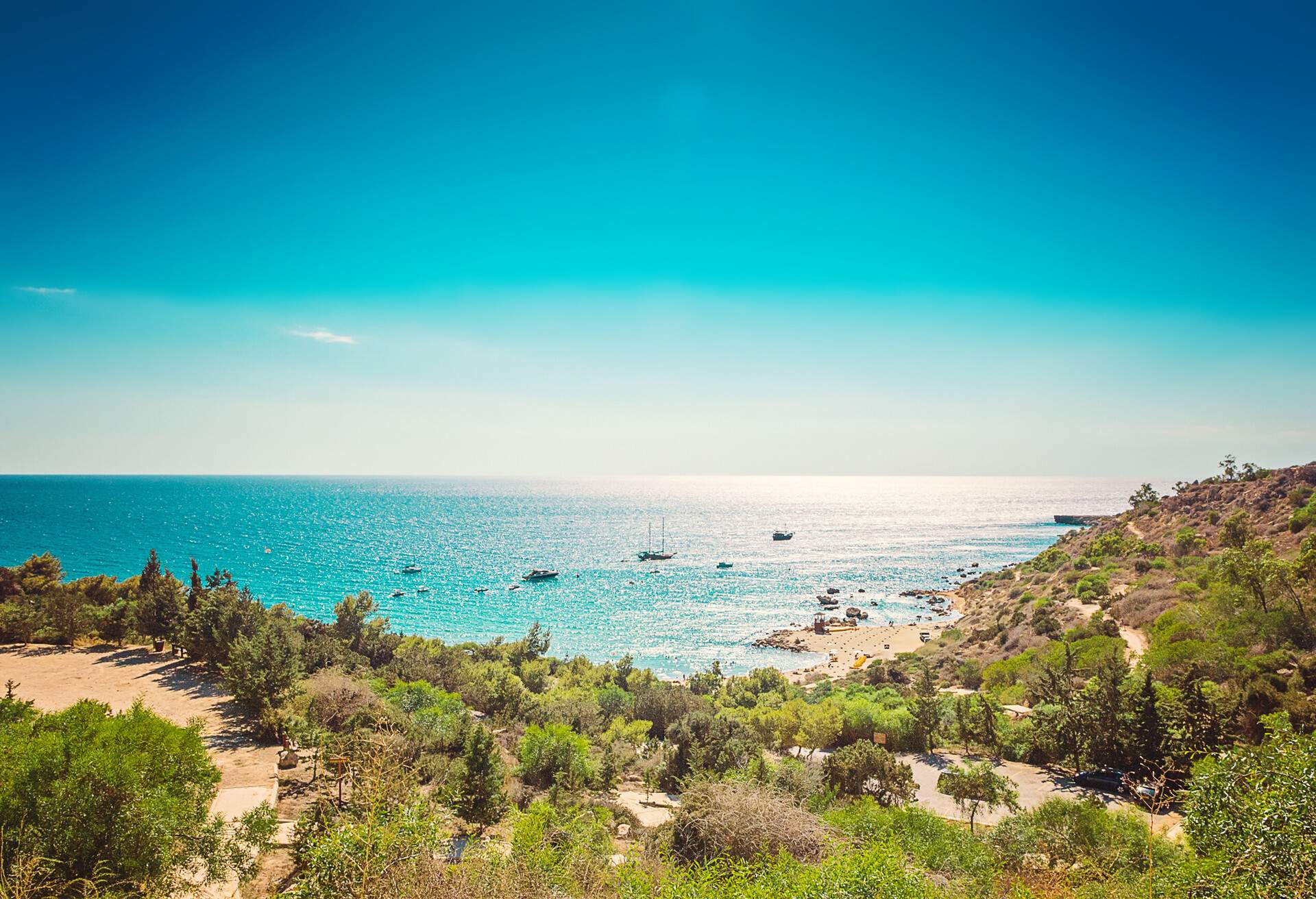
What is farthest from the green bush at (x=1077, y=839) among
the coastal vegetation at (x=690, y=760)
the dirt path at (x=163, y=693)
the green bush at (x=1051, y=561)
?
the green bush at (x=1051, y=561)

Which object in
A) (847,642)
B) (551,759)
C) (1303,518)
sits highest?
(1303,518)

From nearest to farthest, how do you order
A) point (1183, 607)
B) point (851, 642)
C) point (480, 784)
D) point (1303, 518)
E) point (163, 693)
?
point (480, 784)
point (163, 693)
point (1183, 607)
point (1303, 518)
point (851, 642)

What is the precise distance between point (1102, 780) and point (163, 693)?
2708cm

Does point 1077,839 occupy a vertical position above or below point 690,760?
above

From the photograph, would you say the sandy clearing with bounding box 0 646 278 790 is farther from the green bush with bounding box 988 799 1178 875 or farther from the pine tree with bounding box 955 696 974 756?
the pine tree with bounding box 955 696 974 756

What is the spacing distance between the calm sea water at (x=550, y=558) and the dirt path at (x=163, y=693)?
96.4 feet

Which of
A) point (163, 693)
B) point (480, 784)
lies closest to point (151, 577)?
point (163, 693)

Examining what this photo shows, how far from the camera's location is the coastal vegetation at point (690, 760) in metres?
6.92

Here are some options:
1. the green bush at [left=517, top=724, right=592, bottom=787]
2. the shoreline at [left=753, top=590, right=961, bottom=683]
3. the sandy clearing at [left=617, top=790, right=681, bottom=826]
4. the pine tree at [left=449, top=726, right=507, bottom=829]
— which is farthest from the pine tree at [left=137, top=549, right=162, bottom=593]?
the shoreline at [left=753, top=590, right=961, bottom=683]

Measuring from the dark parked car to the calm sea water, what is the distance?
3055cm

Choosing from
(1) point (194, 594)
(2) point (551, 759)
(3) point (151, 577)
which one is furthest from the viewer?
(3) point (151, 577)

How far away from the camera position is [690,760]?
564 inches

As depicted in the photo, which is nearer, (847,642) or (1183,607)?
(1183,607)

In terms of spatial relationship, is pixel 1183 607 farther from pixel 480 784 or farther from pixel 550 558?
pixel 550 558
